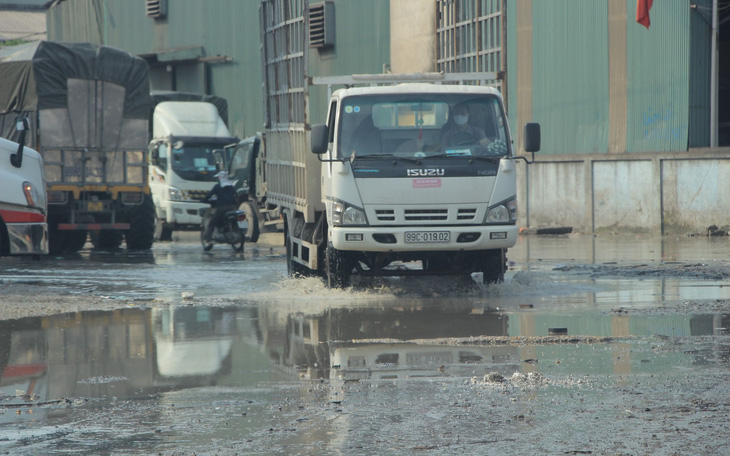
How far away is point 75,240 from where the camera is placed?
70.8ft

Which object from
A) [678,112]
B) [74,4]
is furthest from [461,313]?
[74,4]

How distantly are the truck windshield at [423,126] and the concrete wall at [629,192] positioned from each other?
10.6 meters

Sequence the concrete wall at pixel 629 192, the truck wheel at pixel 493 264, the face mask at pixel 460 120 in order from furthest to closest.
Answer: the concrete wall at pixel 629 192
the truck wheel at pixel 493 264
the face mask at pixel 460 120

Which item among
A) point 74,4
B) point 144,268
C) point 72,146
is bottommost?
point 144,268

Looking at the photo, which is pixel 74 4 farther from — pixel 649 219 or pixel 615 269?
pixel 615 269

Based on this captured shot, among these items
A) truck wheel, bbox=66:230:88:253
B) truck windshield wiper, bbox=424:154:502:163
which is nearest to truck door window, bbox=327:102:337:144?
truck windshield wiper, bbox=424:154:502:163

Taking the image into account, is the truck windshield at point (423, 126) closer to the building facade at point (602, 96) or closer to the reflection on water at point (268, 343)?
the reflection on water at point (268, 343)

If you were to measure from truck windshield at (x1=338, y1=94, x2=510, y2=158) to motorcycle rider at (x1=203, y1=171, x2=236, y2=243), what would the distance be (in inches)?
350

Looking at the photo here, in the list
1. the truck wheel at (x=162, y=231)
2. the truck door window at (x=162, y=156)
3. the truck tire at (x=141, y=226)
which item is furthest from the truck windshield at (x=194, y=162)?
the truck tire at (x=141, y=226)

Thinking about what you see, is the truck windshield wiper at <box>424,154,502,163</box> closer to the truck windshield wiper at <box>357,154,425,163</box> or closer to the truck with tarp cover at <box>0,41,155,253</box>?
the truck windshield wiper at <box>357,154,425,163</box>

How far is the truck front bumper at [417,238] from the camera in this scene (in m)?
11.7

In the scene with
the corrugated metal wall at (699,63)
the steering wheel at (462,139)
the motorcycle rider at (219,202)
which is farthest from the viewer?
the corrugated metal wall at (699,63)

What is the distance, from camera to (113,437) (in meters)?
5.72

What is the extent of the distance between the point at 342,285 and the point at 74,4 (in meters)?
40.9
